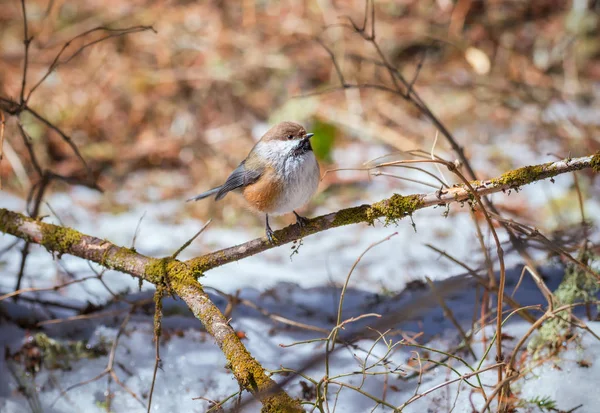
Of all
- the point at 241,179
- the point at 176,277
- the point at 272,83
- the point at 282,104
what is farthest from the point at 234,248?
the point at 272,83

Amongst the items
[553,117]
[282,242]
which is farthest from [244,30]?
[282,242]

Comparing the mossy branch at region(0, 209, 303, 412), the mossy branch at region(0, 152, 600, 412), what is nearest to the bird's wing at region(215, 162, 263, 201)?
the mossy branch at region(0, 152, 600, 412)

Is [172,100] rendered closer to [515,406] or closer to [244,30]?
[244,30]

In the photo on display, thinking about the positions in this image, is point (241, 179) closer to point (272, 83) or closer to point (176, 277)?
point (176, 277)

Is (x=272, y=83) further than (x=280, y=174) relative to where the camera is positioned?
Yes

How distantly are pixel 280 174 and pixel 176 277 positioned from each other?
924 mm

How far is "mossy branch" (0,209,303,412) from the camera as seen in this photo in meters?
1.77

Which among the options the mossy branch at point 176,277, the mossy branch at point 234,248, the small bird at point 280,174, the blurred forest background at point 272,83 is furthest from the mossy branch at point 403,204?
the blurred forest background at point 272,83

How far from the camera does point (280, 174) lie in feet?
9.68

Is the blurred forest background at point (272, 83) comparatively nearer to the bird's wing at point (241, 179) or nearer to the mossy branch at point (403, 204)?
the bird's wing at point (241, 179)

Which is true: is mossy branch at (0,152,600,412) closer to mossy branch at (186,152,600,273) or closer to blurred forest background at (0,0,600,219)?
mossy branch at (186,152,600,273)

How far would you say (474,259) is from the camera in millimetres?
3893

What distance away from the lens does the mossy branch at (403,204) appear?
2.07m

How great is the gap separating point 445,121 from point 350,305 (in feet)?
11.0
